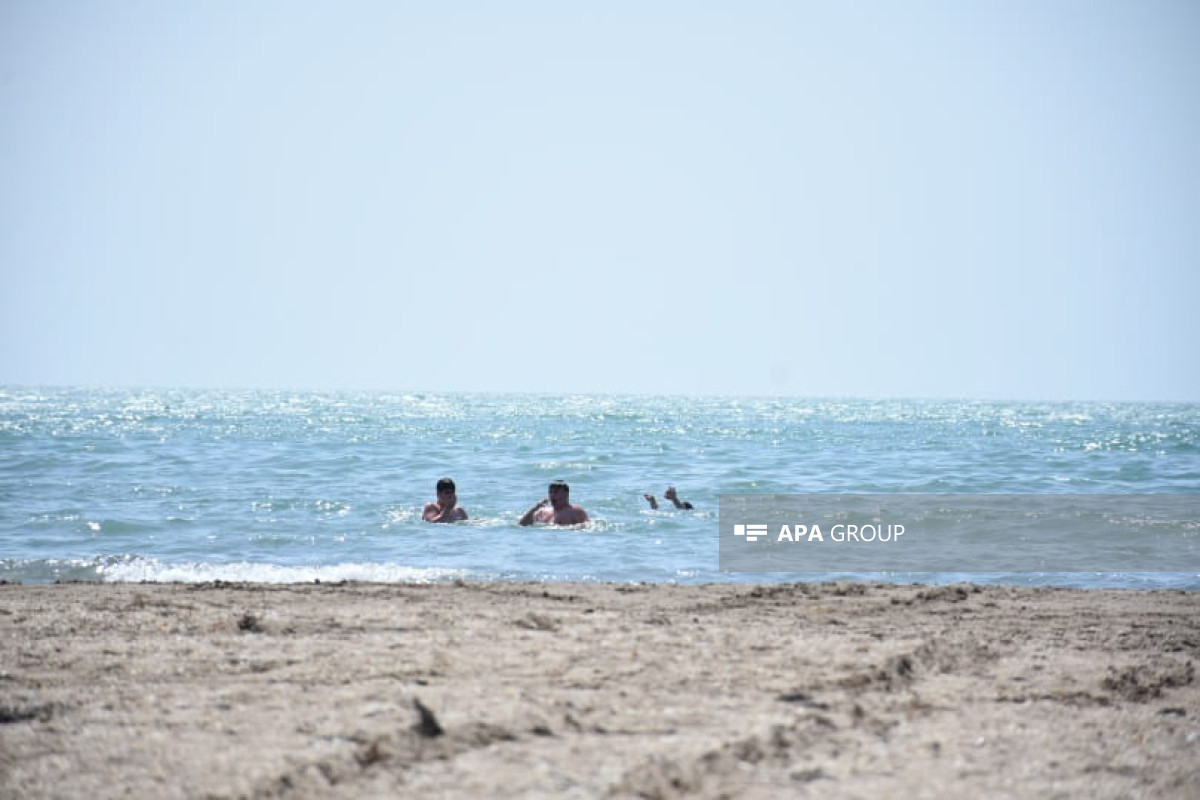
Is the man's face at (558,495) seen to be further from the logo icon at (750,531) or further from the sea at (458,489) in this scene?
the logo icon at (750,531)

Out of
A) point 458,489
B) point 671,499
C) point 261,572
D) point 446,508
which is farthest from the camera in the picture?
point 458,489

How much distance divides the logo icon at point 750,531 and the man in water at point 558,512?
210 centimetres

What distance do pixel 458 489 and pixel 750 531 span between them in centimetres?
693

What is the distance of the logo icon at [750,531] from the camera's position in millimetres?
13836

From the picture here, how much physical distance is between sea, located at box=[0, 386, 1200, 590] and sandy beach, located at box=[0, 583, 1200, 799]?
348 centimetres

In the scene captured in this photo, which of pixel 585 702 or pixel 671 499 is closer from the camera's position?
pixel 585 702

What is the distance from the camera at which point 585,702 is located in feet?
14.4

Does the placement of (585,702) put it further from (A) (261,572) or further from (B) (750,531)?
(B) (750,531)

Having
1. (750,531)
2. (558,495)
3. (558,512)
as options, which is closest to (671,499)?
(750,531)

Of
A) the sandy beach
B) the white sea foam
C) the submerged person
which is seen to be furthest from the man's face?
the sandy beach

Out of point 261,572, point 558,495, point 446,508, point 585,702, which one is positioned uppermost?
point 585,702

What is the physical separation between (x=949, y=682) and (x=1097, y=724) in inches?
28.9

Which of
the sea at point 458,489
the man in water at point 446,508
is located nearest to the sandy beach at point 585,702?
the sea at point 458,489

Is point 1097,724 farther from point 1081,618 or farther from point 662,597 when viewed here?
point 662,597
